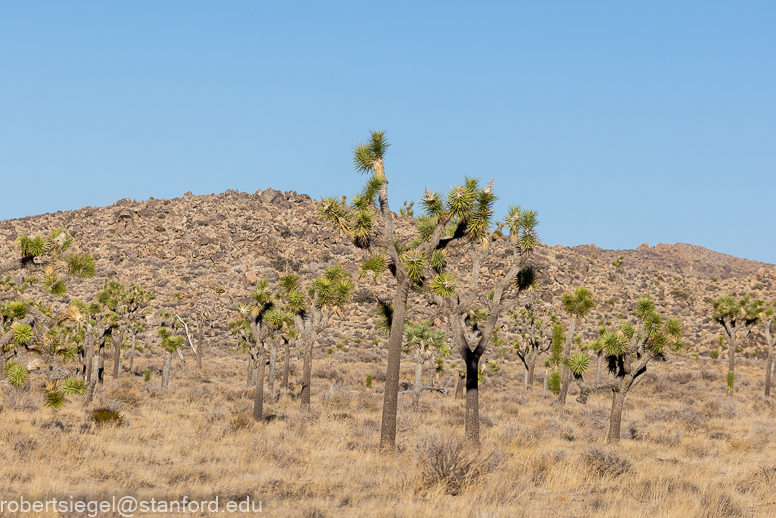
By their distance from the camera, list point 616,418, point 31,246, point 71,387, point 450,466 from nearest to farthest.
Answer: point 450,466 → point 71,387 → point 31,246 → point 616,418

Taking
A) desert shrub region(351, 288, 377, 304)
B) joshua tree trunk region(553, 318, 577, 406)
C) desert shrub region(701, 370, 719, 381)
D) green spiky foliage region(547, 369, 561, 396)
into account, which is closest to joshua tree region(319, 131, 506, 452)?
joshua tree trunk region(553, 318, 577, 406)

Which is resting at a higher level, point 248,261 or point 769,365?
point 248,261

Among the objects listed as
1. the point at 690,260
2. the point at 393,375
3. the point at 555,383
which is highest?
the point at 690,260

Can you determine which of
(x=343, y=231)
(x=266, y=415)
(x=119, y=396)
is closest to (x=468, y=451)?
(x=343, y=231)

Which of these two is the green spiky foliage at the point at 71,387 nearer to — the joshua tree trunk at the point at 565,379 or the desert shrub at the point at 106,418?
the desert shrub at the point at 106,418

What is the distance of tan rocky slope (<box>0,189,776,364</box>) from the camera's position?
6569 cm

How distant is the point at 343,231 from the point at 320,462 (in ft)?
18.9

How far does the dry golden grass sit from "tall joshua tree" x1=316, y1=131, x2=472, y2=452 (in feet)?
4.99

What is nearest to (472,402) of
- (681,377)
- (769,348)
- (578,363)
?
(578,363)

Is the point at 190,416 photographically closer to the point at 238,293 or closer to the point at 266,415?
the point at 266,415

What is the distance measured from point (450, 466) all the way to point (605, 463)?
4691 mm

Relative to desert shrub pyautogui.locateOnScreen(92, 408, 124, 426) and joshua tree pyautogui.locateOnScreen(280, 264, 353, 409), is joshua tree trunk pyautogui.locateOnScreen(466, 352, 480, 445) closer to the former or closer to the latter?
joshua tree pyautogui.locateOnScreen(280, 264, 353, 409)

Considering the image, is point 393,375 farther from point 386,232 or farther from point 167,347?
point 167,347

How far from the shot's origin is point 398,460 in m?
13.2
